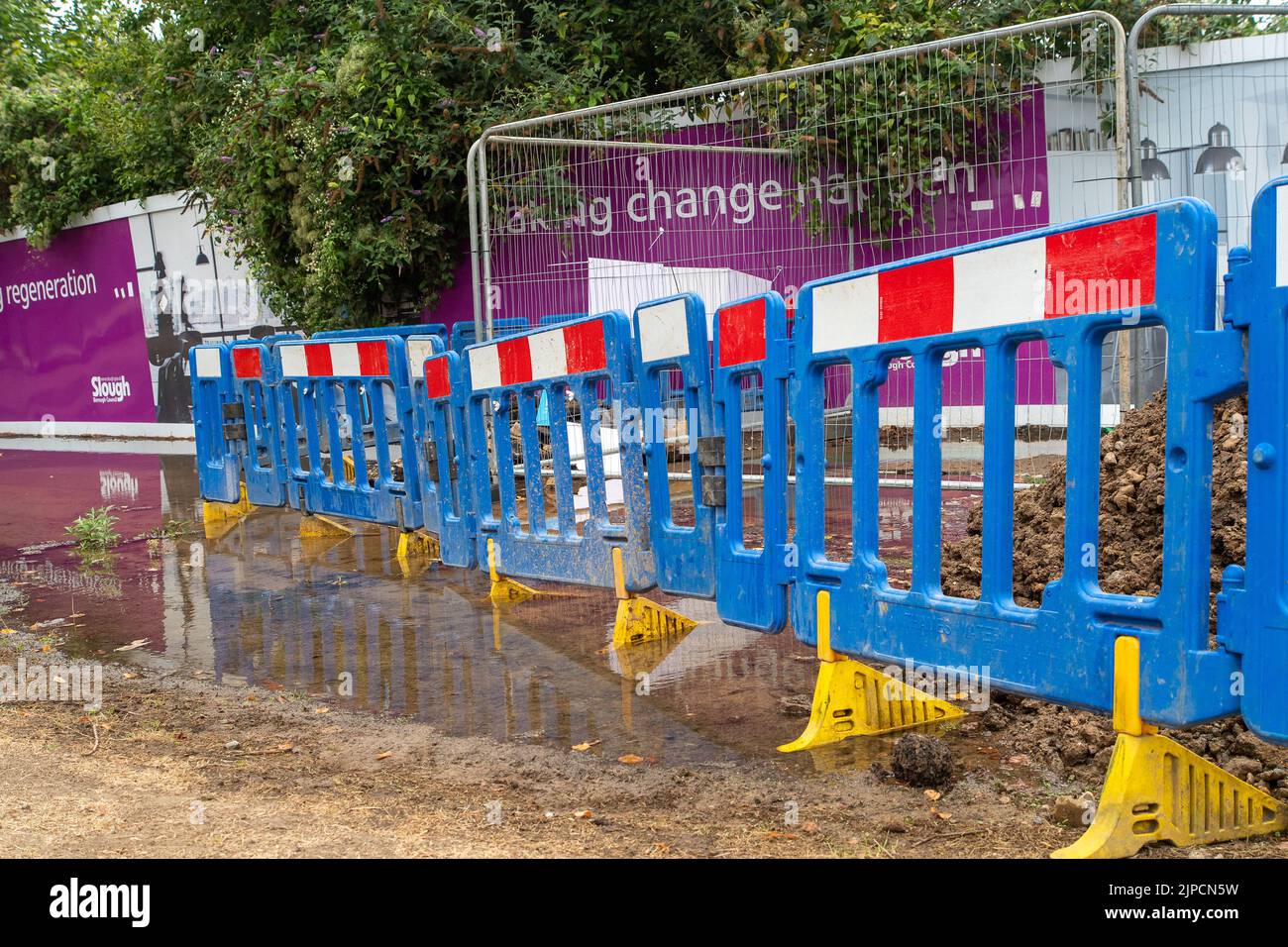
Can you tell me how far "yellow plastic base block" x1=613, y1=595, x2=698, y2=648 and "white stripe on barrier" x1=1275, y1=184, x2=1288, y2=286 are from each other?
361cm

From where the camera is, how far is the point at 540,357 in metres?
6.52

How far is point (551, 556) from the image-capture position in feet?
21.6

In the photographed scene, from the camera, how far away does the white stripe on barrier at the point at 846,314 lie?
4305 mm

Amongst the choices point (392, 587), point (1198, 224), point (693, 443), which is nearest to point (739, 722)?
point (693, 443)

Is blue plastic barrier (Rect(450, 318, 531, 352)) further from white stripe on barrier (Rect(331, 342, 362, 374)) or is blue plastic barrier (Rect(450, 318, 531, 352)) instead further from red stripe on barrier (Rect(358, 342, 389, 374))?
red stripe on barrier (Rect(358, 342, 389, 374))

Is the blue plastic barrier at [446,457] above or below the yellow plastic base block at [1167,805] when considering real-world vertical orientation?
above

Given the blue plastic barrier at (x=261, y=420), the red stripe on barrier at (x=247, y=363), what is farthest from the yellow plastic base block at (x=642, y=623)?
the red stripe on barrier at (x=247, y=363)

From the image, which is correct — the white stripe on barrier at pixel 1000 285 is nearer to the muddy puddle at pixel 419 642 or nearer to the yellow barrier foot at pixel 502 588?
the muddy puddle at pixel 419 642

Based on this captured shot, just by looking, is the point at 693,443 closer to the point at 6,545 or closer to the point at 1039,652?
the point at 1039,652

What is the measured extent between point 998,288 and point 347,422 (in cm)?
709

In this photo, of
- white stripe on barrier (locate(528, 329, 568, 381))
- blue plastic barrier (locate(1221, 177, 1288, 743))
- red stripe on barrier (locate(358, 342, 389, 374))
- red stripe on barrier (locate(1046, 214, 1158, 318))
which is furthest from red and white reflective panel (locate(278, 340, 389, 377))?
blue plastic barrier (locate(1221, 177, 1288, 743))

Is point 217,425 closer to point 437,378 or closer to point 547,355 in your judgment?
point 437,378

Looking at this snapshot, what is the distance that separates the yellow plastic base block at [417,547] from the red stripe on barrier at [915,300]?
196 inches
